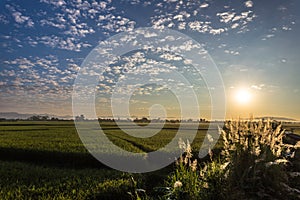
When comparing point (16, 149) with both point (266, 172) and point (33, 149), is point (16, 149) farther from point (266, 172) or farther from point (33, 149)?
point (266, 172)

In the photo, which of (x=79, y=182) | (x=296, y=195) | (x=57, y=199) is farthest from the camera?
(x=79, y=182)

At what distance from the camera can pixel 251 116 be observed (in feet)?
26.8

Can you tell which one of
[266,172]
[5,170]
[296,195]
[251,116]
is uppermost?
[251,116]

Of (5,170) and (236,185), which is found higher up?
(236,185)

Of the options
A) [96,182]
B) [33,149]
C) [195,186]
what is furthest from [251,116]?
[33,149]

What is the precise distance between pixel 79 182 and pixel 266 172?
656 centimetres

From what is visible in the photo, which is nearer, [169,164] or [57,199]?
[57,199]

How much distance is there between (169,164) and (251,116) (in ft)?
25.6

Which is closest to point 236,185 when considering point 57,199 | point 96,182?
point 57,199

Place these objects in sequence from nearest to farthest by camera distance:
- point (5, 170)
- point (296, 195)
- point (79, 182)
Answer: point (296, 195) < point (79, 182) < point (5, 170)

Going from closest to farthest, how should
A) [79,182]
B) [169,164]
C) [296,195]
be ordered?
[296,195]
[79,182]
[169,164]

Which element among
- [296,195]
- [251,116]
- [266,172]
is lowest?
[296,195]

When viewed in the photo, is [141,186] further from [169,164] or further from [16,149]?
[16,149]

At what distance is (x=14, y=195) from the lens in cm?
852
